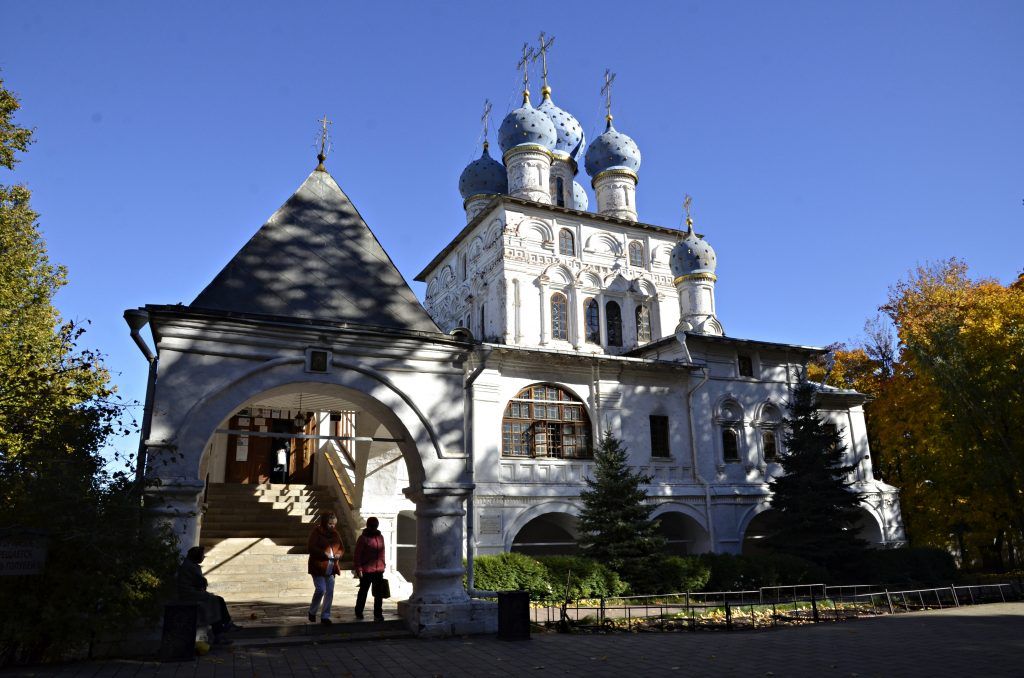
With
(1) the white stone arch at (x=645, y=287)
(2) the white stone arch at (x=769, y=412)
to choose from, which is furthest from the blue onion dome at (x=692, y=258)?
(2) the white stone arch at (x=769, y=412)

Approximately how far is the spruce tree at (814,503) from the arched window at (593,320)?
8989 mm

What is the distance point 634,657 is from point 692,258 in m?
22.1

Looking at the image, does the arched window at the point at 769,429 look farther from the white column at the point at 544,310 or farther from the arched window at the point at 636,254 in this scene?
the arched window at the point at 636,254

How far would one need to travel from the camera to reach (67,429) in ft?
27.8

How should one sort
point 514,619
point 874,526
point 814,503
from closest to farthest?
point 514,619
point 814,503
point 874,526

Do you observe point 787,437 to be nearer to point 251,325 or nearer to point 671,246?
point 671,246

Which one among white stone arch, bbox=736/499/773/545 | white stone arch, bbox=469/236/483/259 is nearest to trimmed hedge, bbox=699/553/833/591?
white stone arch, bbox=736/499/773/545

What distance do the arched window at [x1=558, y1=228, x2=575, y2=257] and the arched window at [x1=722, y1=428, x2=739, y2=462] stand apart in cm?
968

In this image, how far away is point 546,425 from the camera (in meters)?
20.1

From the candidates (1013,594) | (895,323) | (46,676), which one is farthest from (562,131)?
(46,676)

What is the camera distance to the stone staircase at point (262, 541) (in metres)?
11.7

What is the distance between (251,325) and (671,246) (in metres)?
24.5

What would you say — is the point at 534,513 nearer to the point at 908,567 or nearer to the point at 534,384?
the point at 534,384

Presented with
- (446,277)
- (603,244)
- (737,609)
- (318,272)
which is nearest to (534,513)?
(737,609)
